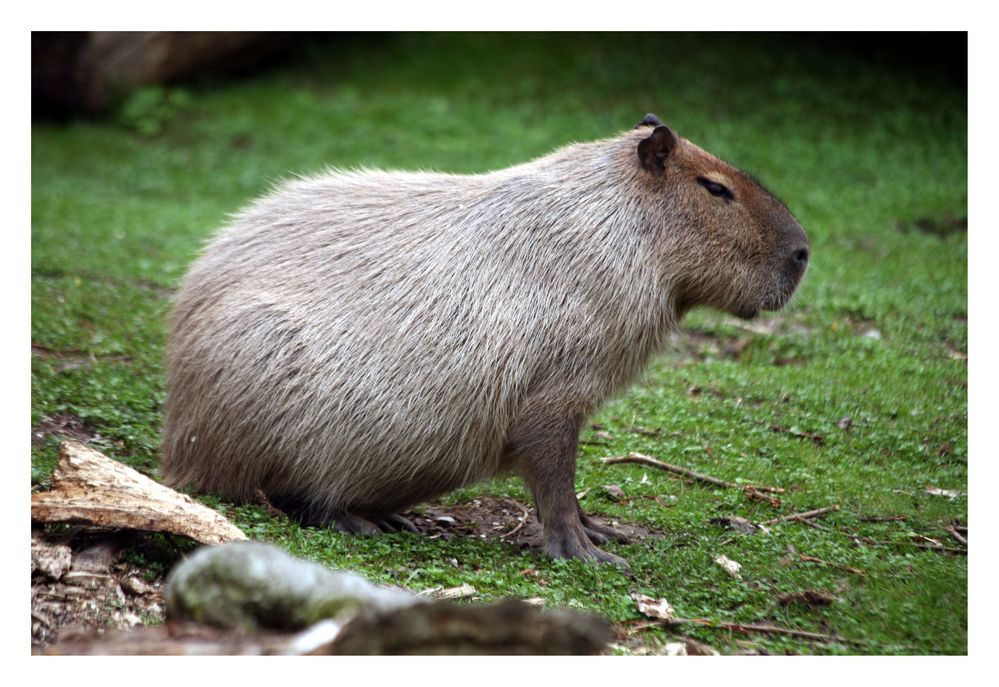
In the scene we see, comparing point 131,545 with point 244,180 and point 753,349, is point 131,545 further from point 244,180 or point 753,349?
point 244,180

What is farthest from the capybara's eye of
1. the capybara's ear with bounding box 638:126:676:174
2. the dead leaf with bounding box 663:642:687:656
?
the dead leaf with bounding box 663:642:687:656

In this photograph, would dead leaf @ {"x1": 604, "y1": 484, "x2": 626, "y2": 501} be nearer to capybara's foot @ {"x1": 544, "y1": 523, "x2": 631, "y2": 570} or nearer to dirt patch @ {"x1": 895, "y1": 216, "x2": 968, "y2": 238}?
capybara's foot @ {"x1": 544, "y1": 523, "x2": 631, "y2": 570}

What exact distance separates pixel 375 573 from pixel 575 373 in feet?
4.28

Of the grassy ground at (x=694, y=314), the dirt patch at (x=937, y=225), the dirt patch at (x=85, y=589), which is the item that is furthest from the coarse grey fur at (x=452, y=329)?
the dirt patch at (x=937, y=225)

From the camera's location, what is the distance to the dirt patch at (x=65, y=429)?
19.1ft

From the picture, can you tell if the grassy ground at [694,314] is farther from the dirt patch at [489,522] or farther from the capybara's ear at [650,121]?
the capybara's ear at [650,121]

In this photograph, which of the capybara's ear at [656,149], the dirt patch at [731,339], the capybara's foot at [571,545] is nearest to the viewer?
the capybara's foot at [571,545]

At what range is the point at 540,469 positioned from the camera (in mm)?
5102

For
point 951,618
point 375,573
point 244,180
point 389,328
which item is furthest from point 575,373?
point 244,180

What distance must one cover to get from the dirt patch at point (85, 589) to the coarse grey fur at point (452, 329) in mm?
969

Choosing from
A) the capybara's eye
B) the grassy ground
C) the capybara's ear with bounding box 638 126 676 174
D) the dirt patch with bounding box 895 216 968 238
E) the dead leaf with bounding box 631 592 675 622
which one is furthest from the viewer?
the dirt patch with bounding box 895 216 968 238

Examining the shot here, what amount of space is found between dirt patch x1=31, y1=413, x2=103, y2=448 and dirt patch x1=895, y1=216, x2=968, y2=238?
309 inches

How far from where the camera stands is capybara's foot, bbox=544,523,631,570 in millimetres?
5070

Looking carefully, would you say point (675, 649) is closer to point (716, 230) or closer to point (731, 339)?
point (716, 230)
